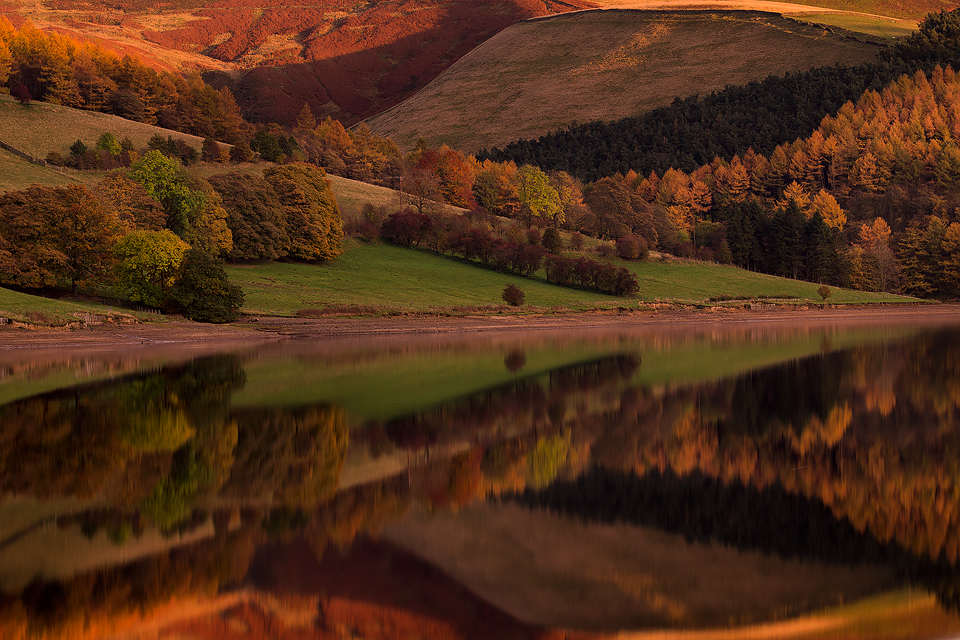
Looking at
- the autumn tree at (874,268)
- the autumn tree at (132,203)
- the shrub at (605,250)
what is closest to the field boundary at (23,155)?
the autumn tree at (132,203)

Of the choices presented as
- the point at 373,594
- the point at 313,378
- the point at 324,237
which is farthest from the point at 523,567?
the point at 324,237

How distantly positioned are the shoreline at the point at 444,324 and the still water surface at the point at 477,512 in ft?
73.3

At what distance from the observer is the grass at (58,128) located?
342 feet

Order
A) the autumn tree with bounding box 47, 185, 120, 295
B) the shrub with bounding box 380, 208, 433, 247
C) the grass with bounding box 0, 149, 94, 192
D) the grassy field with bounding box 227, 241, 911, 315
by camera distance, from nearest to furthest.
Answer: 1. the autumn tree with bounding box 47, 185, 120, 295
2. the grassy field with bounding box 227, 241, 911, 315
3. the grass with bounding box 0, 149, 94, 192
4. the shrub with bounding box 380, 208, 433, 247

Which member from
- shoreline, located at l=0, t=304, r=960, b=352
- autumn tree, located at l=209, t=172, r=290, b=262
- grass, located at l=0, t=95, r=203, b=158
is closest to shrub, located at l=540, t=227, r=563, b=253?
shoreline, located at l=0, t=304, r=960, b=352

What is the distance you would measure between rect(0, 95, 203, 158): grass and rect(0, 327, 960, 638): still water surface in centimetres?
9539

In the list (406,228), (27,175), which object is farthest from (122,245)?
(406,228)

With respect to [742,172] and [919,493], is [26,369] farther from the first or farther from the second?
[742,172]

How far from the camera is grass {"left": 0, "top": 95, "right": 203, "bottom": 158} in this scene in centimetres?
10419

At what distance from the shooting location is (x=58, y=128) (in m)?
111

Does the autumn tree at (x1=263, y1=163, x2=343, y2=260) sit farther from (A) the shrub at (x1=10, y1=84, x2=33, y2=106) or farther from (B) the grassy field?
(A) the shrub at (x1=10, y1=84, x2=33, y2=106)

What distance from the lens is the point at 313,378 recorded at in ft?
91.8

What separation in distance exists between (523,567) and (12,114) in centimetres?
12648

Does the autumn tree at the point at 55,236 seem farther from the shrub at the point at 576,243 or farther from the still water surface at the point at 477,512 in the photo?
the shrub at the point at 576,243
